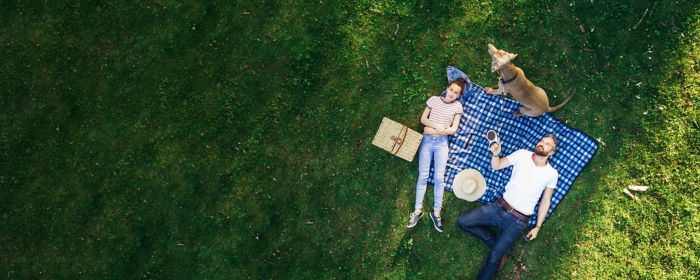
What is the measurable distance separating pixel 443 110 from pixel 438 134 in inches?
15.1

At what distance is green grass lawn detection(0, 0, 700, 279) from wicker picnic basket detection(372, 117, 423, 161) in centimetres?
27

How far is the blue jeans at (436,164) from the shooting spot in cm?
742

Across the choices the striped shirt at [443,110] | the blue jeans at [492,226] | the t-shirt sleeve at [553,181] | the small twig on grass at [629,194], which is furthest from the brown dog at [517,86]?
the small twig on grass at [629,194]

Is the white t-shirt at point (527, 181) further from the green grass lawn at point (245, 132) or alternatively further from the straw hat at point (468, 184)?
the green grass lawn at point (245, 132)

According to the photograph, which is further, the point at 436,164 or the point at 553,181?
the point at 436,164

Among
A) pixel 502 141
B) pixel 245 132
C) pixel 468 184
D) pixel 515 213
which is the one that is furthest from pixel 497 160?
pixel 245 132

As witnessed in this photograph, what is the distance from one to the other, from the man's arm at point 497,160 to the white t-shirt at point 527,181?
9 centimetres

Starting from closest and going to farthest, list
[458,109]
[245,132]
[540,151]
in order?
1. [540,151]
2. [458,109]
3. [245,132]

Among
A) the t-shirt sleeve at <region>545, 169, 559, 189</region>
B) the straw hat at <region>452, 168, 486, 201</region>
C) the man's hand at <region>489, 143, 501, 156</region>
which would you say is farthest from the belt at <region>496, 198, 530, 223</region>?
the man's hand at <region>489, 143, 501, 156</region>

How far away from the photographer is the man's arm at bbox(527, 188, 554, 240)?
7.25m

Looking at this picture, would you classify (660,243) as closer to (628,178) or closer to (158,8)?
(628,178)

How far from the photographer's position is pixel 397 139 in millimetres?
7422

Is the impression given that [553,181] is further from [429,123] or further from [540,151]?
[429,123]

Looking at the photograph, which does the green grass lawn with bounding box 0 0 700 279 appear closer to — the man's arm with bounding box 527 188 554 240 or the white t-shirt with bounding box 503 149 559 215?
the man's arm with bounding box 527 188 554 240
